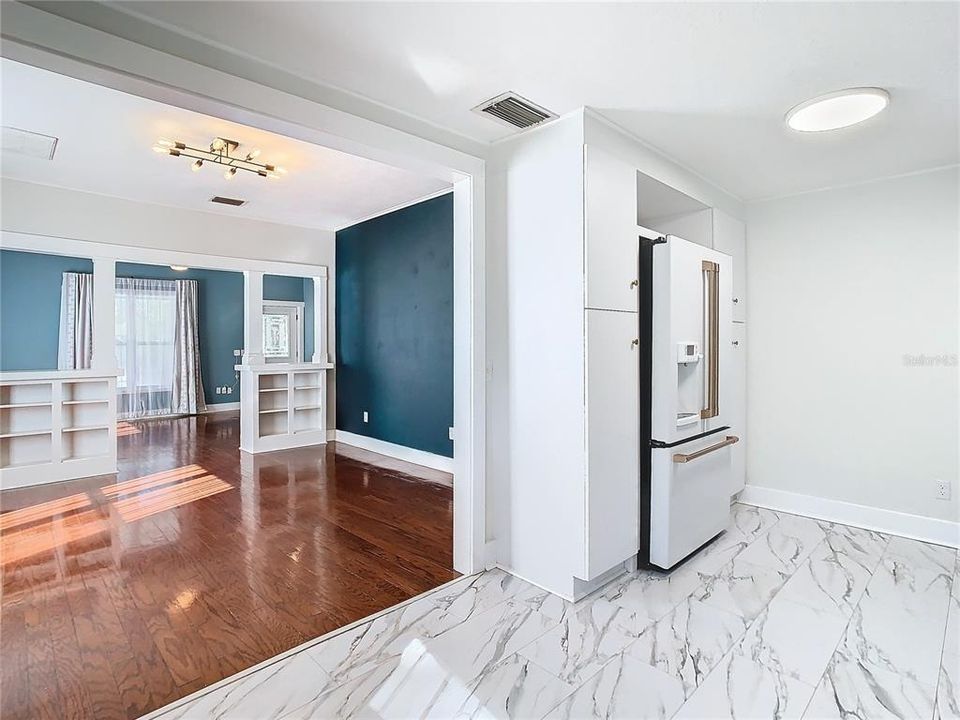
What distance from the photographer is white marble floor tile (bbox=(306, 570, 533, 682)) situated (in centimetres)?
212

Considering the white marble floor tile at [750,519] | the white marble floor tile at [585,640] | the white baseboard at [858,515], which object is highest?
the white baseboard at [858,515]

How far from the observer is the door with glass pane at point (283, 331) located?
31.0ft

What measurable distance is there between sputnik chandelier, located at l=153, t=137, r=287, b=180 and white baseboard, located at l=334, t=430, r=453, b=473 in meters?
2.94

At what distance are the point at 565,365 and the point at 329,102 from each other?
1.63m

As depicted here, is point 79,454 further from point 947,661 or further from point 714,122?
point 947,661

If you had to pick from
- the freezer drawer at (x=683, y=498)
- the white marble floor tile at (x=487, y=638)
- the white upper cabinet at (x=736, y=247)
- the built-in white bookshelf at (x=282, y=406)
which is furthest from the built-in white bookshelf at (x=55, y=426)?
the white upper cabinet at (x=736, y=247)

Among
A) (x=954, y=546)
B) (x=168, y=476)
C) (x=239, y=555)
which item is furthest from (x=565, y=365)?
(x=168, y=476)

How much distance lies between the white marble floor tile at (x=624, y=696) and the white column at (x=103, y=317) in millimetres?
5197

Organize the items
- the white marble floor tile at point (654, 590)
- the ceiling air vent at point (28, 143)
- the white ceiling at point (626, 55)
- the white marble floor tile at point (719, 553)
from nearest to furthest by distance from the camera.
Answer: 1. the white ceiling at point (626, 55)
2. the white marble floor tile at point (654, 590)
3. the white marble floor tile at point (719, 553)
4. the ceiling air vent at point (28, 143)

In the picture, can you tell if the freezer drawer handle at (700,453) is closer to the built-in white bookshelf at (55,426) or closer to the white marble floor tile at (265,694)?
the white marble floor tile at (265,694)

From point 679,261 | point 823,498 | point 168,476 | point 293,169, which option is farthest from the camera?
point 168,476

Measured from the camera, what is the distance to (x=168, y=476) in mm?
5066

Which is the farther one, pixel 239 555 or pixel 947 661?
pixel 239 555

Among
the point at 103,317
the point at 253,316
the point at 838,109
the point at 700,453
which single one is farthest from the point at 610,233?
the point at 103,317
